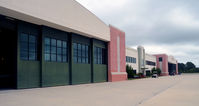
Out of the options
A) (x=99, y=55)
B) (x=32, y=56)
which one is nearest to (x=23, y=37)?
(x=32, y=56)

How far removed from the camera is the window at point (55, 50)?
72.2 feet

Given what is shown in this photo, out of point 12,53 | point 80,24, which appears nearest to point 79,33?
point 80,24

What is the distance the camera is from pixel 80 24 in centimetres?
2584

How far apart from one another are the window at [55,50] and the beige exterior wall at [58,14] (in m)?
1.90

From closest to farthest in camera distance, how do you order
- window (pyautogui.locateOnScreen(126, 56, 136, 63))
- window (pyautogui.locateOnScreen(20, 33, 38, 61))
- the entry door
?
window (pyautogui.locateOnScreen(20, 33, 38, 61)), the entry door, window (pyautogui.locateOnScreen(126, 56, 136, 63))

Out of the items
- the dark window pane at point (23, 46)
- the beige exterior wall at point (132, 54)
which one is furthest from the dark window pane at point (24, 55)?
the beige exterior wall at point (132, 54)

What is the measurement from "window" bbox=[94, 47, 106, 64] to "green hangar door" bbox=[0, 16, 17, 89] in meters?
14.9

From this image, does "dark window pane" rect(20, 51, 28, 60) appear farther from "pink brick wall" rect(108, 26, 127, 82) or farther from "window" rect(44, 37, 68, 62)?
"pink brick wall" rect(108, 26, 127, 82)

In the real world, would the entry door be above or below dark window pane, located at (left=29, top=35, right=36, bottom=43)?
below

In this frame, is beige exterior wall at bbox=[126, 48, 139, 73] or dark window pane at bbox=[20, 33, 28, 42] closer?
dark window pane at bbox=[20, 33, 28, 42]

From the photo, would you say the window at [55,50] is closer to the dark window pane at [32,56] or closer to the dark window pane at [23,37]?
the dark window pane at [32,56]

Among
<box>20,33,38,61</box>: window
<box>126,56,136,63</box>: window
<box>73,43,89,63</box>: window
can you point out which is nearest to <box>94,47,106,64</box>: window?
<box>73,43,89,63</box>: window

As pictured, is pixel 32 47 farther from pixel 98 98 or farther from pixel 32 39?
pixel 98 98

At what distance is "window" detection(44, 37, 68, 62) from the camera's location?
72.2 feet
